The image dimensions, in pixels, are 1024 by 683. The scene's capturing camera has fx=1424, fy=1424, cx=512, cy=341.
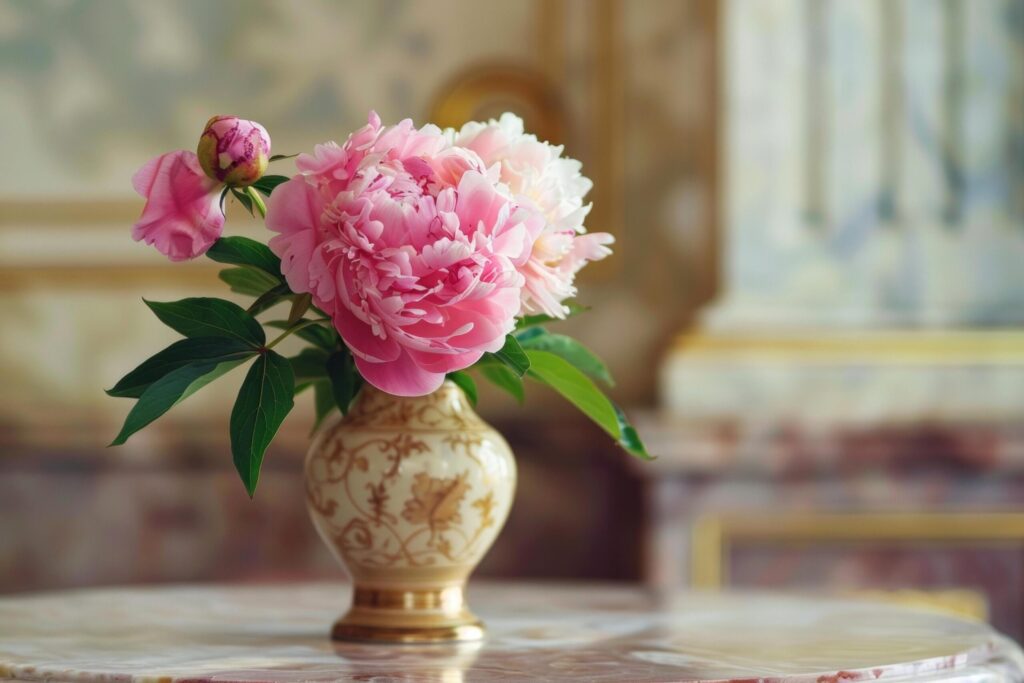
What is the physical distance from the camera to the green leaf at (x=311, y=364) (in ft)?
3.43

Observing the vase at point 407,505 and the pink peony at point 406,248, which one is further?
the vase at point 407,505

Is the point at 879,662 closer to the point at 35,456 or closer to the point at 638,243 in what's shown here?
the point at 638,243

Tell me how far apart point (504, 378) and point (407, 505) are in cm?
15

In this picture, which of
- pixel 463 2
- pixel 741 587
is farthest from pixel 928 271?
pixel 463 2

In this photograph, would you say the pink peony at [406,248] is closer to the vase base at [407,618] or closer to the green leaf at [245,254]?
the green leaf at [245,254]

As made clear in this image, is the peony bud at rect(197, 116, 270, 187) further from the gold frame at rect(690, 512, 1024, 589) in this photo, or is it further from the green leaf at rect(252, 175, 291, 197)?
→ the gold frame at rect(690, 512, 1024, 589)

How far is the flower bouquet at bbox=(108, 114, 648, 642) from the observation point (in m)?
0.87

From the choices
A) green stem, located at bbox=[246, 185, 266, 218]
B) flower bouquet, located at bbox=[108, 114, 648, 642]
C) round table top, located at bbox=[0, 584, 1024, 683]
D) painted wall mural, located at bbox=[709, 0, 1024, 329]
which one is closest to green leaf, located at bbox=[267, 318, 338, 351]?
flower bouquet, located at bbox=[108, 114, 648, 642]

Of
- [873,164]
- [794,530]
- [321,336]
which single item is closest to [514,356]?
[321,336]

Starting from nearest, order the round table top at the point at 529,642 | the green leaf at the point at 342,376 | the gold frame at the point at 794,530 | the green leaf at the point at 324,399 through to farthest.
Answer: the round table top at the point at 529,642 < the green leaf at the point at 342,376 < the green leaf at the point at 324,399 < the gold frame at the point at 794,530

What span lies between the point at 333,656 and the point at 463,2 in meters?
1.63

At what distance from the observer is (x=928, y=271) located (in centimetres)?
216

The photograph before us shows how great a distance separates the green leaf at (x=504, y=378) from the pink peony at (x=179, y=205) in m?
0.23

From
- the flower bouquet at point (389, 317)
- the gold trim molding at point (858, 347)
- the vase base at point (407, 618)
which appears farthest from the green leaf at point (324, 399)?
the gold trim molding at point (858, 347)
